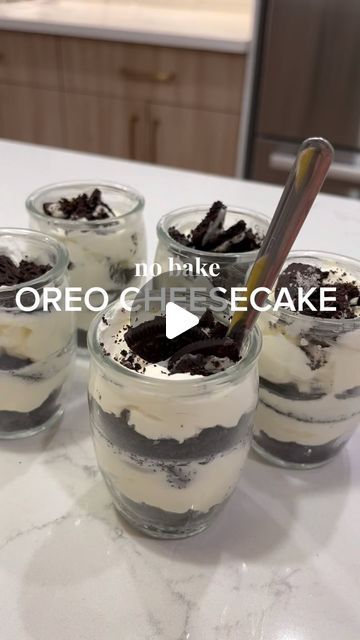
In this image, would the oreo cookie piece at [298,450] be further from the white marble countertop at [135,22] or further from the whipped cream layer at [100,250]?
the white marble countertop at [135,22]

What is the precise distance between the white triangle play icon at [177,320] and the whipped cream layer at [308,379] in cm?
7

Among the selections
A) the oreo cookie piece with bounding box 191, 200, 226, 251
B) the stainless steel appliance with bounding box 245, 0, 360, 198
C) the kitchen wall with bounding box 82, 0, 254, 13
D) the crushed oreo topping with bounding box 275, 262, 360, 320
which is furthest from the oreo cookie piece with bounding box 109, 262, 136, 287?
the kitchen wall with bounding box 82, 0, 254, 13

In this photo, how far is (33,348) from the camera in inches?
20.9

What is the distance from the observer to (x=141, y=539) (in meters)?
0.47

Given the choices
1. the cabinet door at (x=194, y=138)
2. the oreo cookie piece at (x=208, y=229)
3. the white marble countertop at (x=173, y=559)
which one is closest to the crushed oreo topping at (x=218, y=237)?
the oreo cookie piece at (x=208, y=229)

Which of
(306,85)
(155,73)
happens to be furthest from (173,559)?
(155,73)

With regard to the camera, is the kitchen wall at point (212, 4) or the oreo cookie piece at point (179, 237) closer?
the oreo cookie piece at point (179, 237)

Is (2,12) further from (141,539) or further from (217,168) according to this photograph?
(141,539)

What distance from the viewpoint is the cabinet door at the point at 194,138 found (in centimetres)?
197

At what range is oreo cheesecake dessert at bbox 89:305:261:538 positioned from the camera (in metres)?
0.41

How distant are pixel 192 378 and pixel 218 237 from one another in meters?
0.24

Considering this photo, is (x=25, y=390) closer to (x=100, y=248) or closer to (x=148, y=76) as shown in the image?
(x=100, y=248)

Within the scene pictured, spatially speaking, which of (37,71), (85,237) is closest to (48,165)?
(85,237)

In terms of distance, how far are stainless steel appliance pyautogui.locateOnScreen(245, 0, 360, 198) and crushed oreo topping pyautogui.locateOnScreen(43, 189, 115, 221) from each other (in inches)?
51.0
